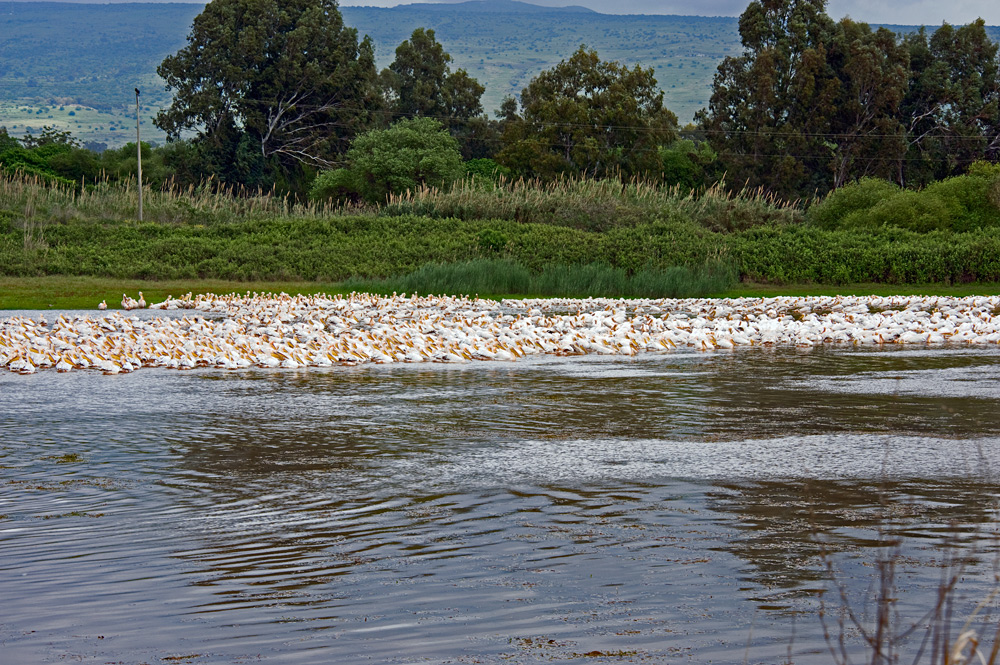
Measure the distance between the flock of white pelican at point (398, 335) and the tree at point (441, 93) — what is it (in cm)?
4932

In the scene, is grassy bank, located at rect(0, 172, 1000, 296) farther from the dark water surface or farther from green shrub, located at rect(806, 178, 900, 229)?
the dark water surface

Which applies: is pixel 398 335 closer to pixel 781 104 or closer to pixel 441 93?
pixel 781 104

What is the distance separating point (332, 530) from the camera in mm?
4742

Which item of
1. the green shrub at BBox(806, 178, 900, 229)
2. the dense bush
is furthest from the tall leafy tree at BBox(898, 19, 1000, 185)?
the green shrub at BBox(806, 178, 900, 229)

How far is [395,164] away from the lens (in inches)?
1966

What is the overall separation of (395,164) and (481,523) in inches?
1815

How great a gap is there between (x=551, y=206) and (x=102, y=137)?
143 m

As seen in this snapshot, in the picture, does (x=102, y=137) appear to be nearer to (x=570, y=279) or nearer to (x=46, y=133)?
(x=46, y=133)

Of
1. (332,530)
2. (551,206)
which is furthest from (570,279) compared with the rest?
(332,530)

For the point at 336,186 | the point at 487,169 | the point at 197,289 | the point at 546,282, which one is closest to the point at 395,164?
the point at 336,186

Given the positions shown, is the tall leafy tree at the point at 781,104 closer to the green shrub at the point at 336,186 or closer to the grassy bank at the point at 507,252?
the green shrub at the point at 336,186

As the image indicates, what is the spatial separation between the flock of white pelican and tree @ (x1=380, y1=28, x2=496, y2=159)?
162ft

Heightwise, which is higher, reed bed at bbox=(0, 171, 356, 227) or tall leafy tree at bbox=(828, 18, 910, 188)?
tall leafy tree at bbox=(828, 18, 910, 188)

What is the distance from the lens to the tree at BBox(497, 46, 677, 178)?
181ft
